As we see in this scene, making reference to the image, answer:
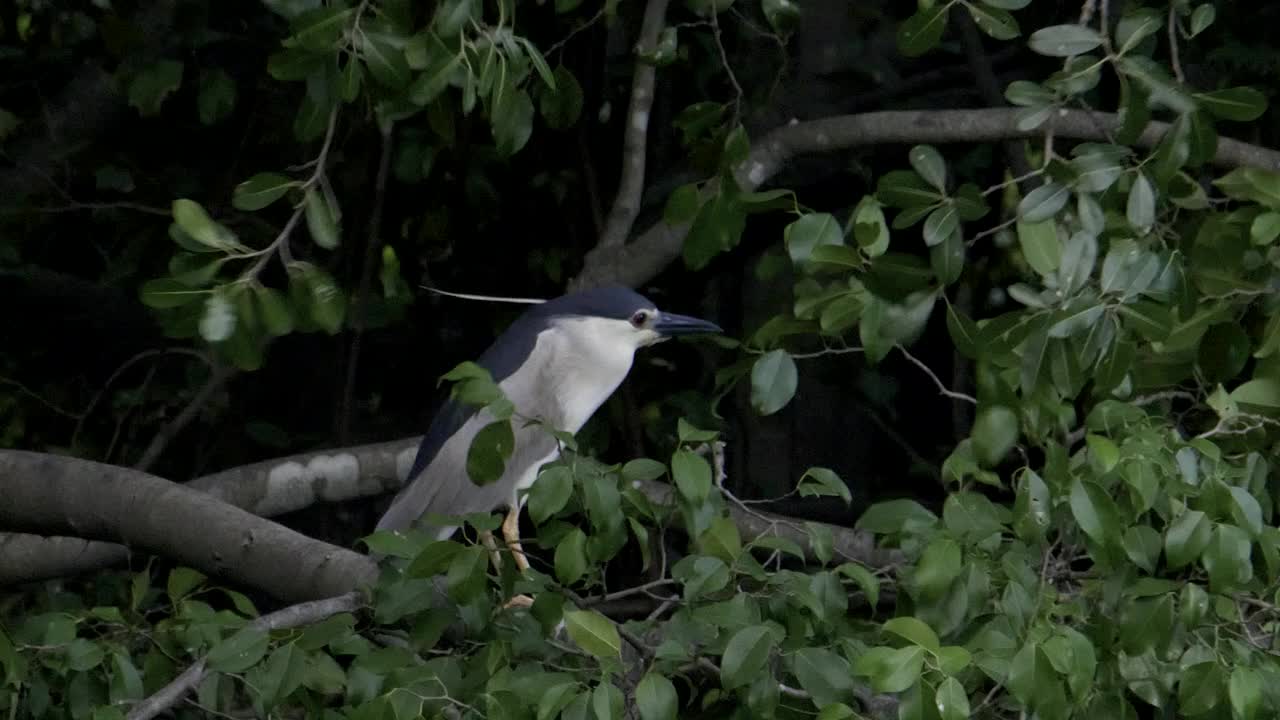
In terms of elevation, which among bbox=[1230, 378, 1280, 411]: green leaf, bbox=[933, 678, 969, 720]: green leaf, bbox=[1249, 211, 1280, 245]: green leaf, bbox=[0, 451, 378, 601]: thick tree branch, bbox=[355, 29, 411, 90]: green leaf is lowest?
bbox=[0, 451, 378, 601]: thick tree branch

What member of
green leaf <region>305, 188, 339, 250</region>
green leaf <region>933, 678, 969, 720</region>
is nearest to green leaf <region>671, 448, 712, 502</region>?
green leaf <region>933, 678, 969, 720</region>

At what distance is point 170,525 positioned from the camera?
2445 millimetres

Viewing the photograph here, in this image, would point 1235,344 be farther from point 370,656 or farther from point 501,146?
point 370,656

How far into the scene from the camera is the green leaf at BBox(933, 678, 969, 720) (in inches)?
58.2

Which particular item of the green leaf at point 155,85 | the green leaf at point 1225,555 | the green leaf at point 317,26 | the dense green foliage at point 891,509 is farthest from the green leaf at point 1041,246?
the green leaf at point 155,85

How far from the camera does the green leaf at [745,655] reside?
156 centimetres

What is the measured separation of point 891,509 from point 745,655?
0.30 meters

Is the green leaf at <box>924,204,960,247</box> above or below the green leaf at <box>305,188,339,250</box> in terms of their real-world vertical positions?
above

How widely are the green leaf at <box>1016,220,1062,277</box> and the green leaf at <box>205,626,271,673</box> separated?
81 cm

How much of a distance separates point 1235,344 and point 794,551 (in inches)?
25.4

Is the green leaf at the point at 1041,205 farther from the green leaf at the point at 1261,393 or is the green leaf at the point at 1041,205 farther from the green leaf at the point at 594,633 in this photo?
the green leaf at the point at 594,633

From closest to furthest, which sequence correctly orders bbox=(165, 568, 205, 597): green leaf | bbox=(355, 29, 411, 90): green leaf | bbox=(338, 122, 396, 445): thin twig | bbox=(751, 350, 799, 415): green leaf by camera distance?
bbox=(751, 350, 799, 415): green leaf
bbox=(355, 29, 411, 90): green leaf
bbox=(165, 568, 205, 597): green leaf
bbox=(338, 122, 396, 445): thin twig

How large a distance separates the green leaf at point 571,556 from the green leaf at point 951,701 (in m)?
0.31

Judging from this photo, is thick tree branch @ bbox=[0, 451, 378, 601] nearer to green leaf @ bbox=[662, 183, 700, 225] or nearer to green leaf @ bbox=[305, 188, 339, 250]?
green leaf @ bbox=[305, 188, 339, 250]
